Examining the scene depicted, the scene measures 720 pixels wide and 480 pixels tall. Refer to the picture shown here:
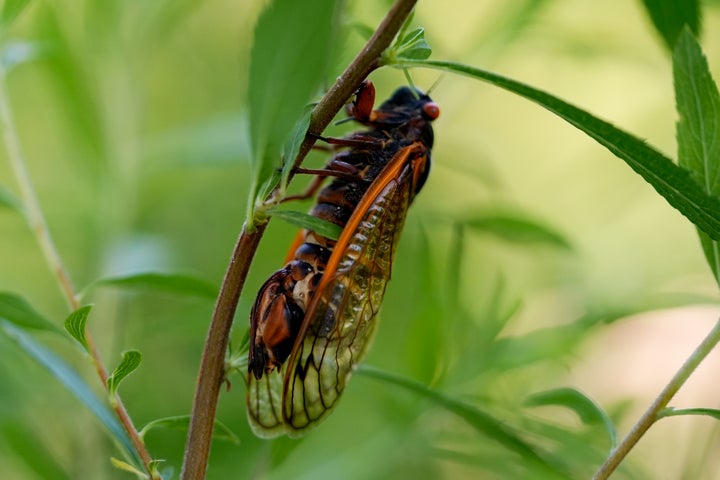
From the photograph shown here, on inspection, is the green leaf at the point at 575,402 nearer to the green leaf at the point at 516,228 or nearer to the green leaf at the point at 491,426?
the green leaf at the point at 491,426

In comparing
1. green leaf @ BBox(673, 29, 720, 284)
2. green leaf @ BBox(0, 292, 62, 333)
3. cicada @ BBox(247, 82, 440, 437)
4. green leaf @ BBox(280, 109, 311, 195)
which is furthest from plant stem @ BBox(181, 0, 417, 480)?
green leaf @ BBox(673, 29, 720, 284)

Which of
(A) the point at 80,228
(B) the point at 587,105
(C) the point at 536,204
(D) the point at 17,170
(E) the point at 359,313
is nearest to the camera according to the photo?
(E) the point at 359,313

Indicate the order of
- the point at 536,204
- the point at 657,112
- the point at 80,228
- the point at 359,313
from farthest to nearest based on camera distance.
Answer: the point at 536,204, the point at 657,112, the point at 80,228, the point at 359,313

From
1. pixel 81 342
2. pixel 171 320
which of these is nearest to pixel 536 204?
pixel 171 320

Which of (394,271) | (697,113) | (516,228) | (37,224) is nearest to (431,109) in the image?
(516,228)

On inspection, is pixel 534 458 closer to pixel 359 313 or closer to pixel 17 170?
pixel 359 313

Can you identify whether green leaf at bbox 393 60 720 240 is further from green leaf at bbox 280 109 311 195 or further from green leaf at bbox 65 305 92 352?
green leaf at bbox 65 305 92 352
